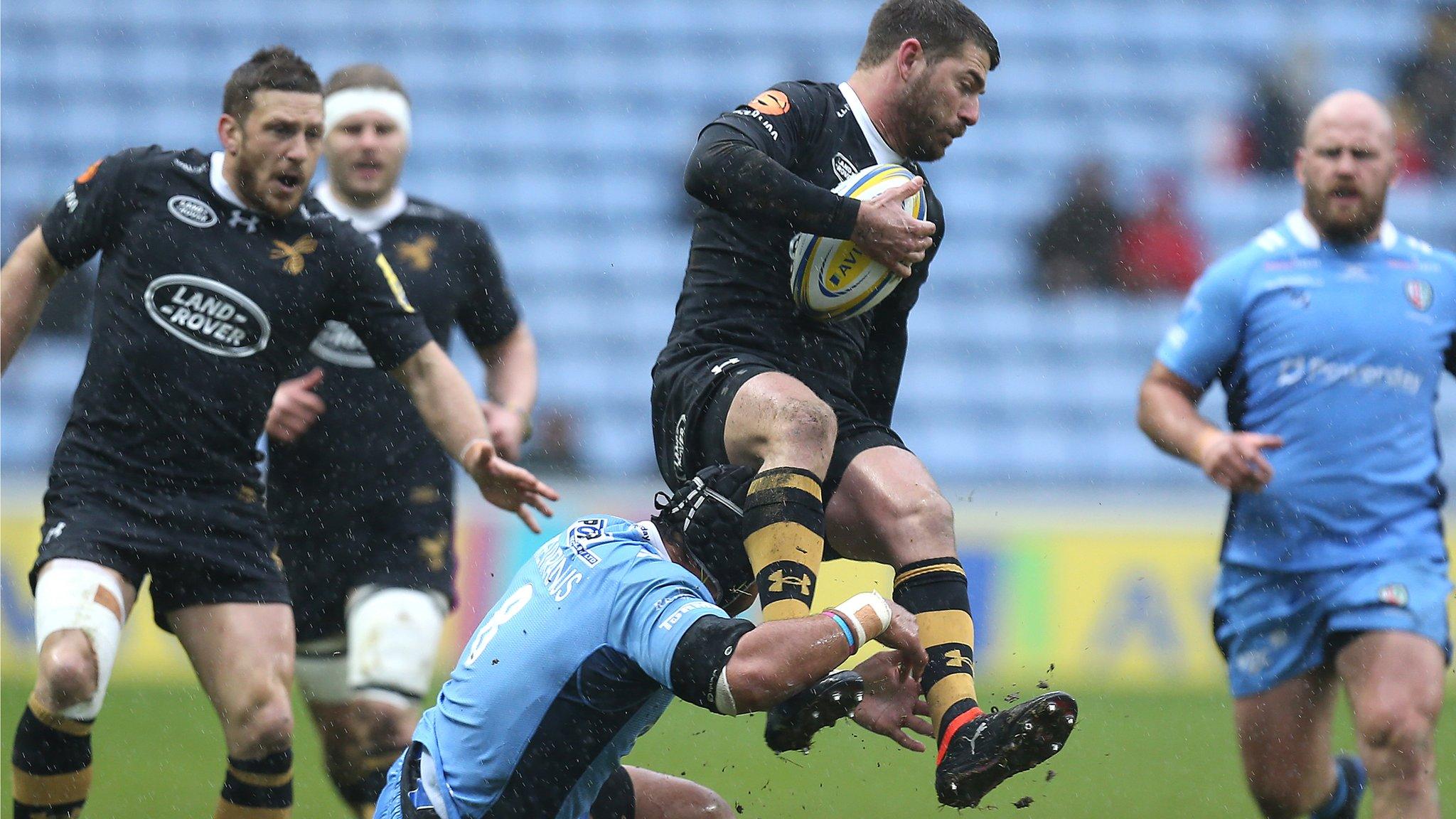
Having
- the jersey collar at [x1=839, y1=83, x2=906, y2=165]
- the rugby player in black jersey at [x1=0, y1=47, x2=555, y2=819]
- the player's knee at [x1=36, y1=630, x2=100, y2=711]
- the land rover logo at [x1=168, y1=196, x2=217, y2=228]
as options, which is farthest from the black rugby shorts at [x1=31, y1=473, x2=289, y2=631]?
the jersey collar at [x1=839, y1=83, x2=906, y2=165]

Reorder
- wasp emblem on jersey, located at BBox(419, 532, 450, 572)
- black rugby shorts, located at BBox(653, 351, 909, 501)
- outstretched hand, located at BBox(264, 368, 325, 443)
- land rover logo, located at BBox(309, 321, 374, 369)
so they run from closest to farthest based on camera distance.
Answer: black rugby shorts, located at BBox(653, 351, 909, 501), outstretched hand, located at BBox(264, 368, 325, 443), wasp emblem on jersey, located at BBox(419, 532, 450, 572), land rover logo, located at BBox(309, 321, 374, 369)

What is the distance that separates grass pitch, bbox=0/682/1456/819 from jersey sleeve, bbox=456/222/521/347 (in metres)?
2.01

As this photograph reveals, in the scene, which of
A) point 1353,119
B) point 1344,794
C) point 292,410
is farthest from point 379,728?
point 1353,119

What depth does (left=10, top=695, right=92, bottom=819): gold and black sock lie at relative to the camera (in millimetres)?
5137

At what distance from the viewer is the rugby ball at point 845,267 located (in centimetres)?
484

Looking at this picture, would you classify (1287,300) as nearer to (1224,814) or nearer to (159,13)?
(1224,814)

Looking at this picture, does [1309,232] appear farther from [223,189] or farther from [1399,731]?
[223,189]

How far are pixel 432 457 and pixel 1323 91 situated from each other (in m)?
11.9

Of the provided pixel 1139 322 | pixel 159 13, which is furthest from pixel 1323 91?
pixel 159 13

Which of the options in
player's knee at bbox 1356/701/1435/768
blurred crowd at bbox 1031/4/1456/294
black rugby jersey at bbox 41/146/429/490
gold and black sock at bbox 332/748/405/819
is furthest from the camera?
blurred crowd at bbox 1031/4/1456/294

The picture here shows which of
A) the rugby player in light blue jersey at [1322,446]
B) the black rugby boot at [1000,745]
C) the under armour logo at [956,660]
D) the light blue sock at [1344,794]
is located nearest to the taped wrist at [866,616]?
the black rugby boot at [1000,745]

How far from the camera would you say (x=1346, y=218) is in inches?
233

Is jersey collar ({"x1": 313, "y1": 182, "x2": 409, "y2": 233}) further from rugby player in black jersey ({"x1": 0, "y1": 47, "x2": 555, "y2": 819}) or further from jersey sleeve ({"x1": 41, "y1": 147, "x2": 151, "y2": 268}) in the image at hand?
jersey sleeve ({"x1": 41, "y1": 147, "x2": 151, "y2": 268})

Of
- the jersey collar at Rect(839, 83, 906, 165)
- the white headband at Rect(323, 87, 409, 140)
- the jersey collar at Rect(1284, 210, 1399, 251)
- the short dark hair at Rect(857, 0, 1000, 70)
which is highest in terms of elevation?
the short dark hair at Rect(857, 0, 1000, 70)
